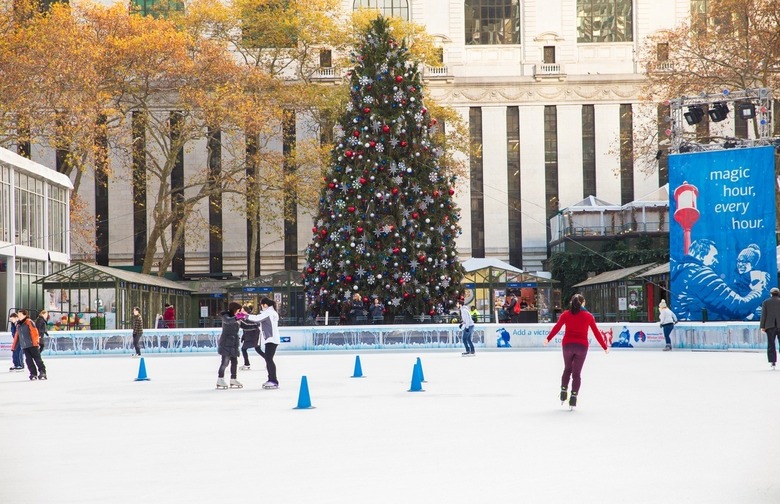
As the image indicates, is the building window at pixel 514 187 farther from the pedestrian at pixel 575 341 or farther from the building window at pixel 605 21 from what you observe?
the pedestrian at pixel 575 341

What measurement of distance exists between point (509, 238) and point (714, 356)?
40284 millimetres

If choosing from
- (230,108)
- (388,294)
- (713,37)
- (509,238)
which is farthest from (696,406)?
(509,238)

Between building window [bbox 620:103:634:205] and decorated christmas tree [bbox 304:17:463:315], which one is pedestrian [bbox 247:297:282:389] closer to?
decorated christmas tree [bbox 304:17:463:315]

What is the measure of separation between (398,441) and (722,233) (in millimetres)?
23614

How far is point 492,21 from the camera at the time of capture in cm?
7169

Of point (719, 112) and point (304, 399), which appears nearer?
point (304, 399)

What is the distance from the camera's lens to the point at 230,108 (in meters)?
51.4

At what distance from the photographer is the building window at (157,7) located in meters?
61.8

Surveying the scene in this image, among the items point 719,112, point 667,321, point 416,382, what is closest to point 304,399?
point 416,382

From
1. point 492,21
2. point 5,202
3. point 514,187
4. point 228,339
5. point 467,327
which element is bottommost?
point 467,327

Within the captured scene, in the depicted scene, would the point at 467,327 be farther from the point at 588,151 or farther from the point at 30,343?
the point at 588,151

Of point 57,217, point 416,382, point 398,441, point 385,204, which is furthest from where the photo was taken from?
point 57,217

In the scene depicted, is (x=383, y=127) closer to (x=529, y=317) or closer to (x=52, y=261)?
(x=529, y=317)

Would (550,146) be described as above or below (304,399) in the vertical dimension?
above
